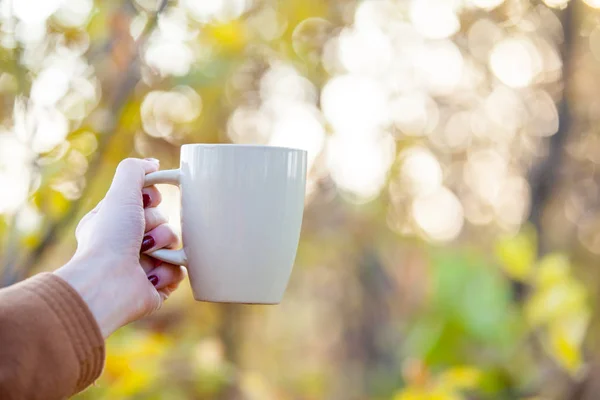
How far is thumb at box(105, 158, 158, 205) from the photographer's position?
2.49 ft

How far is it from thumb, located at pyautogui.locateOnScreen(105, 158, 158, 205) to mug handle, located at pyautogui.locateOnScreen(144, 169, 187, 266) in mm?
11

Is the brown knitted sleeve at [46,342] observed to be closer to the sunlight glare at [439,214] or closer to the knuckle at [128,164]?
the knuckle at [128,164]

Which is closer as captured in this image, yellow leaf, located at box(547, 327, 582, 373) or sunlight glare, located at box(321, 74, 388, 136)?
yellow leaf, located at box(547, 327, 582, 373)

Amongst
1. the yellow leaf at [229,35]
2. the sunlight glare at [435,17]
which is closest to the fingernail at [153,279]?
the yellow leaf at [229,35]

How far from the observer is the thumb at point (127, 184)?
2.49ft

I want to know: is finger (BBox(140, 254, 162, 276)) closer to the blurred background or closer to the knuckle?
the knuckle

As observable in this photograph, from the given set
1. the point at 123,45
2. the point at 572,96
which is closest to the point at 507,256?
the point at 123,45

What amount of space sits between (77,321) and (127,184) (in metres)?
0.18

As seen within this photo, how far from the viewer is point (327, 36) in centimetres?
206

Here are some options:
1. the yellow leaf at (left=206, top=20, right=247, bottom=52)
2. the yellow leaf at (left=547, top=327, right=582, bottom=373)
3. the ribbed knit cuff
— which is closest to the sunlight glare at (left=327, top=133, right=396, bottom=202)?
the yellow leaf at (left=206, top=20, right=247, bottom=52)

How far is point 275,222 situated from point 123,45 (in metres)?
0.49

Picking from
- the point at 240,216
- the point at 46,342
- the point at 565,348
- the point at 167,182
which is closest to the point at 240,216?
the point at 240,216

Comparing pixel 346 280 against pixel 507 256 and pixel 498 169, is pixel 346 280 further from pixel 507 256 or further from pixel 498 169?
pixel 507 256

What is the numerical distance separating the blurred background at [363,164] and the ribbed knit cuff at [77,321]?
1.16 ft
